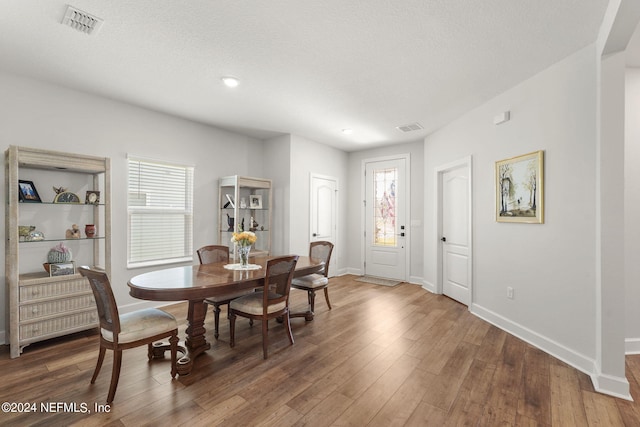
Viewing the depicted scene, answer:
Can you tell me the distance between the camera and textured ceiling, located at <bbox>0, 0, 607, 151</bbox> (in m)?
2.08

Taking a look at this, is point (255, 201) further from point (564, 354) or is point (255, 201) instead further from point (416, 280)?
point (564, 354)

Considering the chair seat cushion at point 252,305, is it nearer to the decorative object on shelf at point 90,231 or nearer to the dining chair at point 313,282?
the dining chair at point 313,282

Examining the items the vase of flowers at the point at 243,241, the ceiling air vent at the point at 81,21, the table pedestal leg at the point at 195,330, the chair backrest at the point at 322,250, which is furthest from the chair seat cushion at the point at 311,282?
the ceiling air vent at the point at 81,21

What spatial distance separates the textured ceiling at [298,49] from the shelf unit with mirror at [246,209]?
50.3 inches

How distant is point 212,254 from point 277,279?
4.16 feet

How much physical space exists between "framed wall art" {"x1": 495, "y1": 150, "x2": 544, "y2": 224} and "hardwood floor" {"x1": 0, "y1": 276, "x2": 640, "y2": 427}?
1.32m

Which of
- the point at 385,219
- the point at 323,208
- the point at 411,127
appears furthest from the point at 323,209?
the point at 411,127

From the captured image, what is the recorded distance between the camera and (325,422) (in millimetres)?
1851

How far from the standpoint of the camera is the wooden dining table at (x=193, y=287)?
2.23 m

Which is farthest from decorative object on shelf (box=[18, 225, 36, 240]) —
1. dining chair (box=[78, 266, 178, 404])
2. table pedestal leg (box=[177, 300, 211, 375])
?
table pedestal leg (box=[177, 300, 211, 375])

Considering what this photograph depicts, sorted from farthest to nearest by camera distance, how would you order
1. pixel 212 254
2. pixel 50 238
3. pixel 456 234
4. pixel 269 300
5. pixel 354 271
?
1. pixel 354 271
2. pixel 456 234
3. pixel 212 254
4. pixel 50 238
5. pixel 269 300

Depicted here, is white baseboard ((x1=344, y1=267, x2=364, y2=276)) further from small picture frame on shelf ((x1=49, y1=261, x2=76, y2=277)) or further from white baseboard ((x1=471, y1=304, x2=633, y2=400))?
small picture frame on shelf ((x1=49, y1=261, x2=76, y2=277))

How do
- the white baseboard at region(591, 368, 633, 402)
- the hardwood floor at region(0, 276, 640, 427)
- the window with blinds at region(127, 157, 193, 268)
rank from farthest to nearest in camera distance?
the window with blinds at region(127, 157, 193, 268) < the white baseboard at region(591, 368, 633, 402) < the hardwood floor at region(0, 276, 640, 427)

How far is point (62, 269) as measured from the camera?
298 cm
